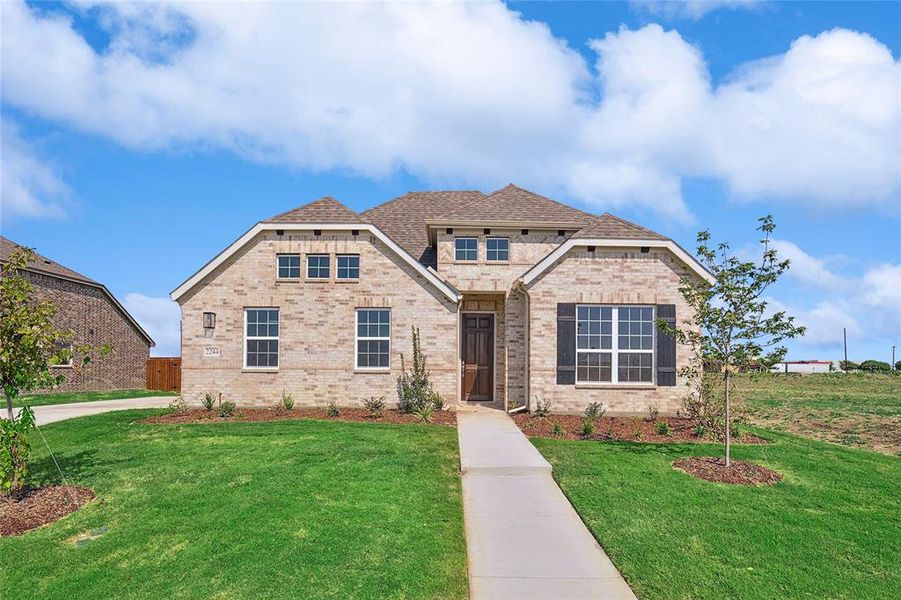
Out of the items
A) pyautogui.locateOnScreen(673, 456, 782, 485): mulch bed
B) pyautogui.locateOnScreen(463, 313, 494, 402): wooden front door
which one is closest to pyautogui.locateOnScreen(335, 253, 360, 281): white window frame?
pyautogui.locateOnScreen(463, 313, 494, 402): wooden front door

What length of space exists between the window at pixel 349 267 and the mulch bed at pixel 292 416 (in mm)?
3782

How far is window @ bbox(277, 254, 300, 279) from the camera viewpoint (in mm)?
16359

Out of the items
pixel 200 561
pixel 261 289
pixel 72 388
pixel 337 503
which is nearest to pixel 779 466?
pixel 337 503

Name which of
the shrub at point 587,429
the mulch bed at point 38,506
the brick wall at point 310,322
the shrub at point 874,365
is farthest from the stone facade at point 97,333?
the shrub at point 874,365

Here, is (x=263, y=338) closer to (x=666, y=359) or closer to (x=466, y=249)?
(x=466, y=249)

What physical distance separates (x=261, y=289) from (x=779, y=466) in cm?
1326

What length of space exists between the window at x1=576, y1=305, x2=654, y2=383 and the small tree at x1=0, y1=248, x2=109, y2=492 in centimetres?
1120

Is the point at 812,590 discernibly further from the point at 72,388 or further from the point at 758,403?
the point at 72,388

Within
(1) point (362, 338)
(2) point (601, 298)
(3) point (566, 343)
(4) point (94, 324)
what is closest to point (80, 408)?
(1) point (362, 338)

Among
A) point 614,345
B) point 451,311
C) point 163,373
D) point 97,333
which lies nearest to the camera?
point 614,345

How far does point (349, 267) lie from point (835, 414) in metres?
15.9

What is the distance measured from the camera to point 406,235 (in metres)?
19.8

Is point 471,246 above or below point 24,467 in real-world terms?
above

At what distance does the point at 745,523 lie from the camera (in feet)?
23.2
